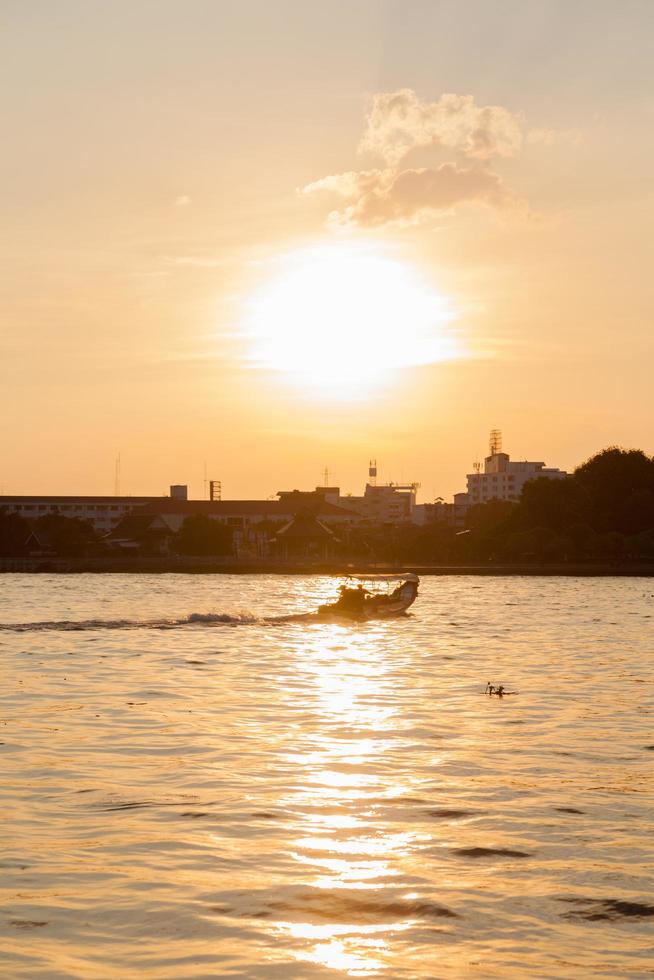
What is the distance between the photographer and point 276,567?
483 ft

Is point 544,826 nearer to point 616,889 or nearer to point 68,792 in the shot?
point 616,889

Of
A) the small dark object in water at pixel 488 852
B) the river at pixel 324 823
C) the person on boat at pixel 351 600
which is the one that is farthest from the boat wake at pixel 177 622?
the small dark object in water at pixel 488 852

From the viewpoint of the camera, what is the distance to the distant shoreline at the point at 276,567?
140 meters

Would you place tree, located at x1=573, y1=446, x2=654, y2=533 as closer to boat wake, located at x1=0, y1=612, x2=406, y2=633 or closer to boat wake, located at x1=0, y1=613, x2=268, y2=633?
boat wake, located at x1=0, y1=612, x2=406, y2=633

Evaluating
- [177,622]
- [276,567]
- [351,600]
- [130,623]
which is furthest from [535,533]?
[130,623]

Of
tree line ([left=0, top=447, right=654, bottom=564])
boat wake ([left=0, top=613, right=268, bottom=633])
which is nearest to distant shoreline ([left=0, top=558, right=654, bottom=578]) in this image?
tree line ([left=0, top=447, right=654, bottom=564])

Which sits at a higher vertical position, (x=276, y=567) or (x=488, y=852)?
(x=488, y=852)

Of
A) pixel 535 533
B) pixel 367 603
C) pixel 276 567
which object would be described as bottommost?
pixel 276 567

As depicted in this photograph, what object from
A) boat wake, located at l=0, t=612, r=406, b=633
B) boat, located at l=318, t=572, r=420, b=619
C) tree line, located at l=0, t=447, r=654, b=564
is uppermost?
tree line, located at l=0, t=447, r=654, b=564

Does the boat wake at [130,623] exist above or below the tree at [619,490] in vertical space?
below

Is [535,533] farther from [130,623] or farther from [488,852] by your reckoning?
[488,852]

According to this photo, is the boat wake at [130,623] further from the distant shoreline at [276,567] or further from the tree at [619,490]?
the tree at [619,490]

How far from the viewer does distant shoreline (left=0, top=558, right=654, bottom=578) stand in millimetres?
139500

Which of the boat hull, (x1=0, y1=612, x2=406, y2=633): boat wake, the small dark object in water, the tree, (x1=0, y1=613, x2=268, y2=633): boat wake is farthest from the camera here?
the tree
